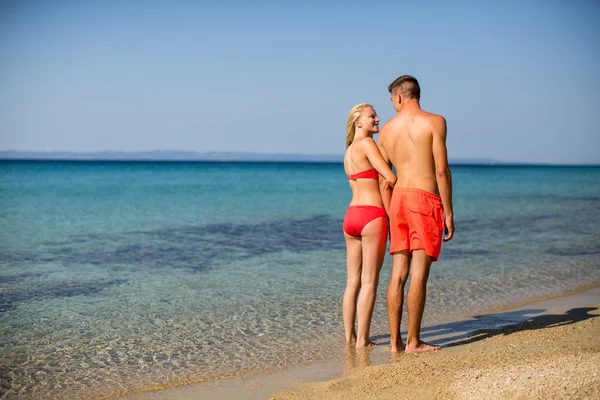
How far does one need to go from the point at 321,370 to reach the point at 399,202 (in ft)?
4.98

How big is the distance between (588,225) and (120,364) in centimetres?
1443

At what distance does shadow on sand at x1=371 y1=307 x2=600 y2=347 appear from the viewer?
574cm

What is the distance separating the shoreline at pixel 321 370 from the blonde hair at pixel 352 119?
189cm

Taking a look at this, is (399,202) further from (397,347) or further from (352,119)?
(397,347)

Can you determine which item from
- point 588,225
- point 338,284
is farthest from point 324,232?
point 588,225

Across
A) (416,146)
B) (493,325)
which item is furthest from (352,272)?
(493,325)

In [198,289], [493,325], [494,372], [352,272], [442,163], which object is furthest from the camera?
[198,289]

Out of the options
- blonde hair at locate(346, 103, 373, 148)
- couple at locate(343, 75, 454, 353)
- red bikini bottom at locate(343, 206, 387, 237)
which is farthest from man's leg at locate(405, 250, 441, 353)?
blonde hair at locate(346, 103, 373, 148)

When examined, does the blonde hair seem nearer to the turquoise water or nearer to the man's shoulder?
the man's shoulder

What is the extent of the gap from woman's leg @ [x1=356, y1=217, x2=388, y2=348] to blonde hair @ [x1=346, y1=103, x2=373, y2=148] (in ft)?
2.51

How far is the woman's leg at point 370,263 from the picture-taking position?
5.16 metres

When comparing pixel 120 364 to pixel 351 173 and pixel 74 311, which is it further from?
pixel 351 173

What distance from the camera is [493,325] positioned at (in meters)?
6.25

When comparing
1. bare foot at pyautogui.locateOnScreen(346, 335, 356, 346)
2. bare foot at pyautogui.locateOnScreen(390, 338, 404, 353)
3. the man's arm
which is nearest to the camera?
the man's arm
